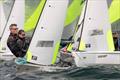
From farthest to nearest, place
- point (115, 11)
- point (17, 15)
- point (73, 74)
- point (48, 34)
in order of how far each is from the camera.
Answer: point (17, 15)
point (115, 11)
point (48, 34)
point (73, 74)

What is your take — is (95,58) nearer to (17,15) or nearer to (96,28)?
(96,28)

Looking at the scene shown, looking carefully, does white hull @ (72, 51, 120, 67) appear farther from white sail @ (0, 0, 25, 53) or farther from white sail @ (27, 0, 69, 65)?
white sail @ (0, 0, 25, 53)

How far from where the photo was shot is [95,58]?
65.0 feet

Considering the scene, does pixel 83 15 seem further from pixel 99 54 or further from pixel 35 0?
pixel 35 0

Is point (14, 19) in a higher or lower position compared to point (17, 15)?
lower

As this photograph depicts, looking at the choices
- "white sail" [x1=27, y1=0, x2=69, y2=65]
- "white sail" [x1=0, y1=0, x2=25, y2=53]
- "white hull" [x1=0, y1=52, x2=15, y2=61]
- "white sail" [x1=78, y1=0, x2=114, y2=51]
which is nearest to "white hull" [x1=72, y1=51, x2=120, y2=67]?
"white sail" [x1=78, y1=0, x2=114, y2=51]

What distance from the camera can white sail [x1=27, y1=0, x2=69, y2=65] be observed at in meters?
18.5

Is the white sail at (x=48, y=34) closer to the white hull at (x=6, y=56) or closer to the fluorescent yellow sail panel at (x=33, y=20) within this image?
the white hull at (x=6, y=56)

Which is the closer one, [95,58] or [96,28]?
[95,58]

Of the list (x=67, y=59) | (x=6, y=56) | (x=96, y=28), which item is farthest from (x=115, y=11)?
(x=6, y=56)

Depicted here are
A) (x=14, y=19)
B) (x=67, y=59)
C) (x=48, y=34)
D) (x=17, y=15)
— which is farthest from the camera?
(x=17, y=15)

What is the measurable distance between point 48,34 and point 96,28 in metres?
2.48

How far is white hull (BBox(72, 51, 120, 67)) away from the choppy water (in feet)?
1.48

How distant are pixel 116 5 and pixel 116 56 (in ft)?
13.1
